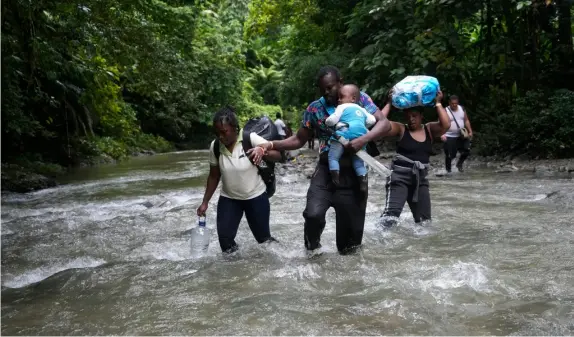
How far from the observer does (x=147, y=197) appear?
12.2 m

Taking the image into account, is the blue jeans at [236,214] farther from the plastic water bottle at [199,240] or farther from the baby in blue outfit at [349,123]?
the baby in blue outfit at [349,123]

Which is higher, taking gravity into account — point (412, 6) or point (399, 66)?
point (412, 6)

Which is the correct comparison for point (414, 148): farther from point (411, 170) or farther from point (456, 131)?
point (456, 131)

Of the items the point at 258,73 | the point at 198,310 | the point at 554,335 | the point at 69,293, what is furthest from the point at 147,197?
the point at 258,73

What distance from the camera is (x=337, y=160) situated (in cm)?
527

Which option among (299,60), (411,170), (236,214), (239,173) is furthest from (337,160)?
(299,60)

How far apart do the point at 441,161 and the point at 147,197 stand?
848 centimetres

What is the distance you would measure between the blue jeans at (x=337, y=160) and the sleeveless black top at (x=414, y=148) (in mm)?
1719

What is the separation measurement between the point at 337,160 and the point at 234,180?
105cm

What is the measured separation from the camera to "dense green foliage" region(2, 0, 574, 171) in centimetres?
1052

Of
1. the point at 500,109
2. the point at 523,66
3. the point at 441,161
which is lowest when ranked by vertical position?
the point at 441,161

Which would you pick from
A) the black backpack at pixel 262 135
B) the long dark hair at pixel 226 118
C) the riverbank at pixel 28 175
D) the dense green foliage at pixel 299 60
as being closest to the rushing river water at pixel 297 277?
the black backpack at pixel 262 135

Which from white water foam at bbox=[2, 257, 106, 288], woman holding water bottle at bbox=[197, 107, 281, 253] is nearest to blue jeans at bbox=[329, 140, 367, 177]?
woman holding water bottle at bbox=[197, 107, 281, 253]

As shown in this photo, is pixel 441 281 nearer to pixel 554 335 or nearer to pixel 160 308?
pixel 554 335
